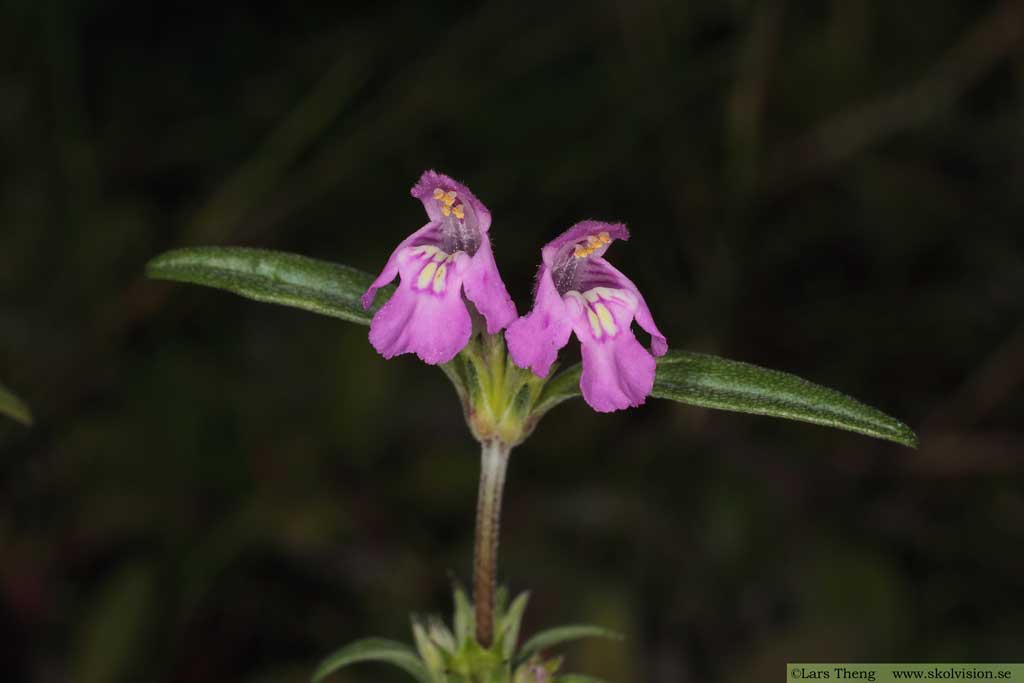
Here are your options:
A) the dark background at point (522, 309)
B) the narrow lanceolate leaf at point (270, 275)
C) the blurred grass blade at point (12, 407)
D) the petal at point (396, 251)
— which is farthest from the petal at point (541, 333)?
the dark background at point (522, 309)

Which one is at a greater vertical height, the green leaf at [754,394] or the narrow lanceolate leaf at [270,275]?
the narrow lanceolate leaf at [270,275]

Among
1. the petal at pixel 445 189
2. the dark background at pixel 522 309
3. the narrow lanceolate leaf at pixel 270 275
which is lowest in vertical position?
the narrow lanceolate leaf at pixel 270 275

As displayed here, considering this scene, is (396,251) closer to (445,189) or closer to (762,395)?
(445,189)

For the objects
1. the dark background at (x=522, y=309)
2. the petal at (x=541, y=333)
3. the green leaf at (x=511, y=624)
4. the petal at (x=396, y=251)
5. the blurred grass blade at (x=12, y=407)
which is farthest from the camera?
the dark background at (x=522, y=309)

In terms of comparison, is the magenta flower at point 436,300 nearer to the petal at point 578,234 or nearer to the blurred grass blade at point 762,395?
the petal at point 578,234

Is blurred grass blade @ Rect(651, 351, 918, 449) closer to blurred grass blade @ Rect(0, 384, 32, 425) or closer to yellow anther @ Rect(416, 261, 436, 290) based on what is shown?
yellow anther @ Rect(416, 261, 436, 290)

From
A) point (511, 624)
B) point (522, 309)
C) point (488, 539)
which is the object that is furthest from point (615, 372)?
point (522, 309)

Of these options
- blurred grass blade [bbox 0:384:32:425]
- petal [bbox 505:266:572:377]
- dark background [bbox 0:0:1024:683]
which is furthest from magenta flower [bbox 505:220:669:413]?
dark background [bbox 0:0:1024:683]

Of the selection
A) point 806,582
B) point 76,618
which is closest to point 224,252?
point 76,618
